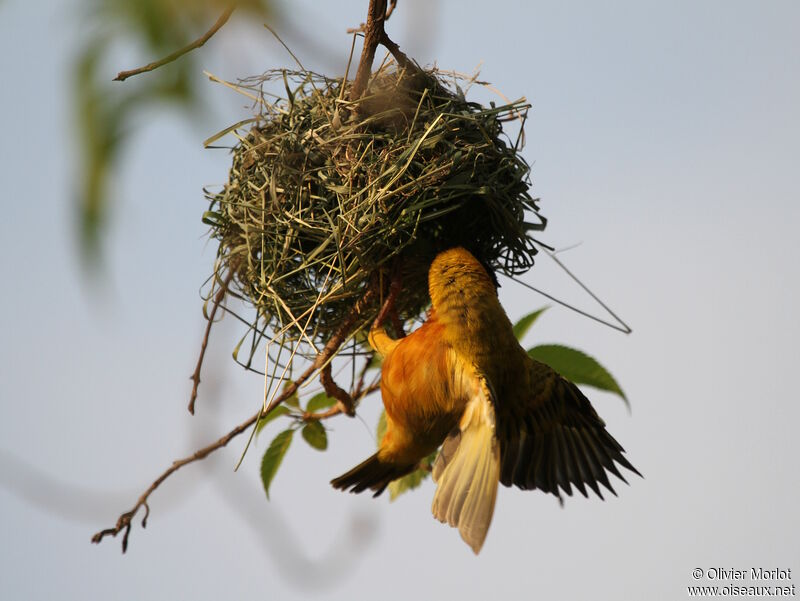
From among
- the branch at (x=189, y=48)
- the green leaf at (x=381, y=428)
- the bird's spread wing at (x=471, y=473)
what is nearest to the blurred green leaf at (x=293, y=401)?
the green leaf at (x=381, y=428)

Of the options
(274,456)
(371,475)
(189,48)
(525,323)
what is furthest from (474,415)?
(189,48)

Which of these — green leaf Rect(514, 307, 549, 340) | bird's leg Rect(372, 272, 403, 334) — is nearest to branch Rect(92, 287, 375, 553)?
bird's leg Rect(372, 272, 403, 334)

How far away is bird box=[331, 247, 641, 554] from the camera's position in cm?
205

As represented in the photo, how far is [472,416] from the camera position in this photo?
7.09ft

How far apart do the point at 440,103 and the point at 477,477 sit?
3.39 feet

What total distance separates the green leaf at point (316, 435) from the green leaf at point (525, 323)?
0.64 meters

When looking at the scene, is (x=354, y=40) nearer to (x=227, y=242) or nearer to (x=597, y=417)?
(x=227, y=242)

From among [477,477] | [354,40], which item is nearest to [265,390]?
[477,477]

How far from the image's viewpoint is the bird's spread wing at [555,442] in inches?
95.3

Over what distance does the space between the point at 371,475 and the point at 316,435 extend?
0.21 metres

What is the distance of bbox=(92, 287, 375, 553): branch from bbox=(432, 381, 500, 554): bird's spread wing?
1.32ft

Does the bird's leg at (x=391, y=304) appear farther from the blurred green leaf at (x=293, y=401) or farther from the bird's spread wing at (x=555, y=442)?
the bird's spread wing at (x=555, y=442)

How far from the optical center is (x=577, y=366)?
2373mm

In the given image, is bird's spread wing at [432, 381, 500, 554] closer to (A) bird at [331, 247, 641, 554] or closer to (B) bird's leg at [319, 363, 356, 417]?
(A) bird at [331, 247, 641, 554]
